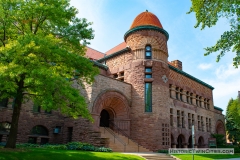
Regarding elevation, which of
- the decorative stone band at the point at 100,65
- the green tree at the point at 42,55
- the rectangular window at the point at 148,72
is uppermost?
the decorative stone band at the point at 100,65

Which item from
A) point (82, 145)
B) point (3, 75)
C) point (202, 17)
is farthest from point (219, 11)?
point (82, 145)

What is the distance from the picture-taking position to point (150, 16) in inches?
1017

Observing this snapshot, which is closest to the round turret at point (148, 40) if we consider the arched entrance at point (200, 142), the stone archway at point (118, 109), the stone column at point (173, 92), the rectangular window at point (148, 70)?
the rectangular window at point (148, 70)

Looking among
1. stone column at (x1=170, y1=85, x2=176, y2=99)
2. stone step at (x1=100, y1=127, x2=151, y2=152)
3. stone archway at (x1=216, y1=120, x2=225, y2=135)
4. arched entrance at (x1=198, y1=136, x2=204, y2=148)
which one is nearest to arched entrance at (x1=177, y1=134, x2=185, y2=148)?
stone column at (x1=170, y1=85, x2=176, y2=99)

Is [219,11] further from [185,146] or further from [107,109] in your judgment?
[185,146]

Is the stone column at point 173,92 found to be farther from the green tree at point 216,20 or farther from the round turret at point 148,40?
the green tree at point 216,20

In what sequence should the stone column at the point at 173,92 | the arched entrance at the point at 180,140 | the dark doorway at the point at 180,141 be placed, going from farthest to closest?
1. the dark doorway at the point at 180,141
2. the arched entrance at the point at 180,140
3. the stone column at the point at 173,92

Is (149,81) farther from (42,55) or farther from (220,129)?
(220,129)

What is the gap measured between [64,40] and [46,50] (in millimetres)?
3133

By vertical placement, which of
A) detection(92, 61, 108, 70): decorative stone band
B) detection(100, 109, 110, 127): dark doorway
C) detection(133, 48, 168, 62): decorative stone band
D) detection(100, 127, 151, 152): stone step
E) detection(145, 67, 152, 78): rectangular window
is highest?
detection(133, 48, 168, 62): decorative stone band

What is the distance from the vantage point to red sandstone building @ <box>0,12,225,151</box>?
62.3 ft

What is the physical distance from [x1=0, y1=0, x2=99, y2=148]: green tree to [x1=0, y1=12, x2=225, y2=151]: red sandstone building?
6862mm

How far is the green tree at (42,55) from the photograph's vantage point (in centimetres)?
969

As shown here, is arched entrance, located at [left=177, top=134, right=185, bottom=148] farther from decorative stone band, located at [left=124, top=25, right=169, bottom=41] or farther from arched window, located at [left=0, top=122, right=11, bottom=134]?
arched window, located at [left=0, top=122, right=11, bottom=134]
